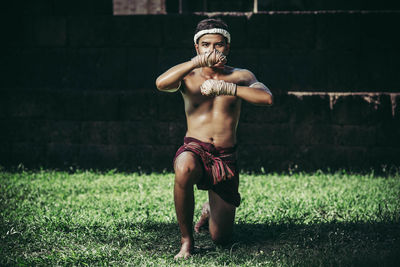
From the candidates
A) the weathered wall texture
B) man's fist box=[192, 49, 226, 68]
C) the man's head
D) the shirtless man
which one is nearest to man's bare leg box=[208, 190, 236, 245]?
the shirtless man

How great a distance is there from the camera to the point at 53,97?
6.89m

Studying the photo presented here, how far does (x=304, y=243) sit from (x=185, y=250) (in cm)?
100

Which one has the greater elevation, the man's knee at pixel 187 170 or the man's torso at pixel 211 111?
the man's torso at pixel 211 111

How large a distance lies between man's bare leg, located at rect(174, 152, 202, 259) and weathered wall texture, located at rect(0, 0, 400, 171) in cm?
329

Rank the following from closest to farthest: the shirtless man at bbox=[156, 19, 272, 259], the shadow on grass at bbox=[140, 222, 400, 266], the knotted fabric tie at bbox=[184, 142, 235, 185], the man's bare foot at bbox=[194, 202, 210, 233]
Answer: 1. the shadow on grass at bbox=[140, 222, 400, 266]
2. the shirtless man at bbox=[156, 19, 272, 259]
3. the knotted fabric tie at bbox=[184, 142, 235, 185]
4. the man's bare foot at bbox=[194, 202, 210, 233]

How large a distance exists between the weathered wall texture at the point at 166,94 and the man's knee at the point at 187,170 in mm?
3287

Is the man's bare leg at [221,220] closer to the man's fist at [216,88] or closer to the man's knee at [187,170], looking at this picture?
the man's knee at [187,170]

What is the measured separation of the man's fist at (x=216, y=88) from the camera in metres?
3.40

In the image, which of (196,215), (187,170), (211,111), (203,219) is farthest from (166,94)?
(187,170)

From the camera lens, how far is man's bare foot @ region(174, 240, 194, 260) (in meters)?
3.42

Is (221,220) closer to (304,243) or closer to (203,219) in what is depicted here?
(203,219)

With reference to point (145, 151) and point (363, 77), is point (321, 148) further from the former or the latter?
point (145, 151)

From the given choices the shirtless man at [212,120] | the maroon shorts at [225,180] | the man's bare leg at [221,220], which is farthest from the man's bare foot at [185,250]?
the maroon shorts at [225,180]

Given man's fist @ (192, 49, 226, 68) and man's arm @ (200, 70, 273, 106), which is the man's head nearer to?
man's fist @ (192, 49, 226, 68)
